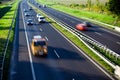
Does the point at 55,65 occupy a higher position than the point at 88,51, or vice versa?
the point at 55,65

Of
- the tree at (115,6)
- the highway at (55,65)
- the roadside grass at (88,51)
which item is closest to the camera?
the highway at (55,65)

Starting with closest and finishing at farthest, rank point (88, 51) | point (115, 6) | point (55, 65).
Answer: point (55, 65) < point (88, 51) < point (115, 6)

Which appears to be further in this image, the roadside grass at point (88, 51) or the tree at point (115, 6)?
the tree at point (115, 6)

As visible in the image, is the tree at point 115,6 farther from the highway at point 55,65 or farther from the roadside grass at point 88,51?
the highway at point 55,65

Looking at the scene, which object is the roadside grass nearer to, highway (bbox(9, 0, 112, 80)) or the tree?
highway (bbox(9, 0, 112, 80))

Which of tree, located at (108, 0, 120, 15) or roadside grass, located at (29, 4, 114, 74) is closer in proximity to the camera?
roadside grass, located at (29, 4, 114, 74)

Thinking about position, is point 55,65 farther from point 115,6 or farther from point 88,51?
point 115,6

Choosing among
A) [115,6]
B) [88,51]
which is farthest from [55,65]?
[115,6]

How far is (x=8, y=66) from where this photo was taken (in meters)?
27.6

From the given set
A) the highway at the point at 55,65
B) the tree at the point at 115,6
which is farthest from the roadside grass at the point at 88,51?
the tree at the point at 115,6

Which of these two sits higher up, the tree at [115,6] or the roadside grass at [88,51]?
the tree at [115,6]

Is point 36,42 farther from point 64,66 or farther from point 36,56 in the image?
point 64,66

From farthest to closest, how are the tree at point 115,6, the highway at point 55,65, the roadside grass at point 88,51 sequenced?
1. the tree at point 115,6
2. the roadside grass at point 88,51
3. the highway at point 55,65

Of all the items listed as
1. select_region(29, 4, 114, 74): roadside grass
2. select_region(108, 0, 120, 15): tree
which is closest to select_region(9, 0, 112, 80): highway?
select_region(29, 4, 114, 74): roadside grass
